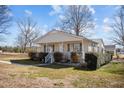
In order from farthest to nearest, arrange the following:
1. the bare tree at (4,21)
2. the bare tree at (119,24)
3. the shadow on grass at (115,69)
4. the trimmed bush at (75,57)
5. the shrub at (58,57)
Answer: the shrub at (58,57), the trimmed bush at (75,57), the bare tree at (119,24), the shadow on grass at (115,69), the bare tree at (4,21)

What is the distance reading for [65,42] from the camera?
1326 centimetres

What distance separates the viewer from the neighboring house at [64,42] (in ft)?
40.4

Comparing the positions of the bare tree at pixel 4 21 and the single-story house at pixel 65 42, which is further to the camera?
the single-story house at pixel 65 42

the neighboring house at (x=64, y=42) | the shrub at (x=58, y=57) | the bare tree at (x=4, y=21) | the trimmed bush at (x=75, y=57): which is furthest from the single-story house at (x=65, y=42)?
the bare tree at (x=4, y=21)

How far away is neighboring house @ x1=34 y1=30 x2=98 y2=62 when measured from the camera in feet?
40.4

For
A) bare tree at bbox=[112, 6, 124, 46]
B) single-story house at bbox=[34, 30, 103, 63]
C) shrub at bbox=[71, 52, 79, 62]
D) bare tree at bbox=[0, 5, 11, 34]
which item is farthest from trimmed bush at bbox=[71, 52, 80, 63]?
bare tree at bbox=[0, 5, 11, 34]

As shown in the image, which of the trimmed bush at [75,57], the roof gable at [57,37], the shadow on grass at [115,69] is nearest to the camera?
the shadow on grass at [115,69]

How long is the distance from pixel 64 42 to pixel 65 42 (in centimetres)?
7

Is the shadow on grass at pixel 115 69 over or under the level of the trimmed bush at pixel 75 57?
under

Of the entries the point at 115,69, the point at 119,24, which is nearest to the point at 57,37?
the point at 119,24

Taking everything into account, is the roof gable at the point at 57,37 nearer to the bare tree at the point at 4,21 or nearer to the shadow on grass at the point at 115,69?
the shadow on grass at the point at 115,69
